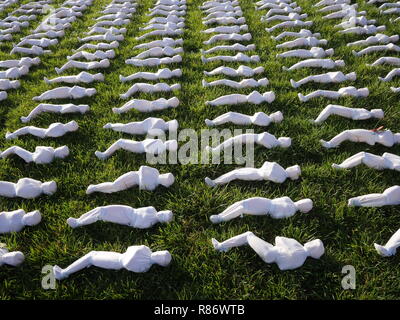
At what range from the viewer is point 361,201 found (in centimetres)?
229

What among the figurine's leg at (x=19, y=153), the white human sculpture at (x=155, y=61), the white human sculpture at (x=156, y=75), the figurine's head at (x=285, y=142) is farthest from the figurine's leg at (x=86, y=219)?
the white human sculpture at (x=155, y=61)

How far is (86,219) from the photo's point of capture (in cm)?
226

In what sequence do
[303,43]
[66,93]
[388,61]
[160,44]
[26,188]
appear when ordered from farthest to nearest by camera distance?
[160,44], [303,43], [388,61], [66,93], [26,188]

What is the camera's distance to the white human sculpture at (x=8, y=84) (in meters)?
3.91

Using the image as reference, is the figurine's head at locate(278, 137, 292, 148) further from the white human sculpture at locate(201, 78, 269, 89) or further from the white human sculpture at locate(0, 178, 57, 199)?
the white human sculpture at locate(0, 178, 57, 199)

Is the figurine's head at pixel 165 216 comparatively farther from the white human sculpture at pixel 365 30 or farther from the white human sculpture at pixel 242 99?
the white human sculpture at pixel 365 30

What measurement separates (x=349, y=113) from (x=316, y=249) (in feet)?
5.47

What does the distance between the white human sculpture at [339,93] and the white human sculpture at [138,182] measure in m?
1.78

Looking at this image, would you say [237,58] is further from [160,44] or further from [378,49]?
[378,49]

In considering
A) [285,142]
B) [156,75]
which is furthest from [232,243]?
[156,75]

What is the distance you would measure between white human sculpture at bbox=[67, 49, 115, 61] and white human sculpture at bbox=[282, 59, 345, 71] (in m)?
2.37

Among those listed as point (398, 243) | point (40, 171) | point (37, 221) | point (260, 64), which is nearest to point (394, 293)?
point (398, 243)

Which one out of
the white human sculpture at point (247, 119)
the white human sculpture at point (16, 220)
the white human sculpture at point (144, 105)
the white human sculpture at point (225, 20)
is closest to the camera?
the white human sculpture at point (16, 220)

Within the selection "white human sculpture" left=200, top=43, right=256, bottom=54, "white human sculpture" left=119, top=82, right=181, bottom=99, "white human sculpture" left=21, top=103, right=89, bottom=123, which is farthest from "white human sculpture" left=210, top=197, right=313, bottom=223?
"white human sculpture" left=200, top=43, right=256, bottom=54
